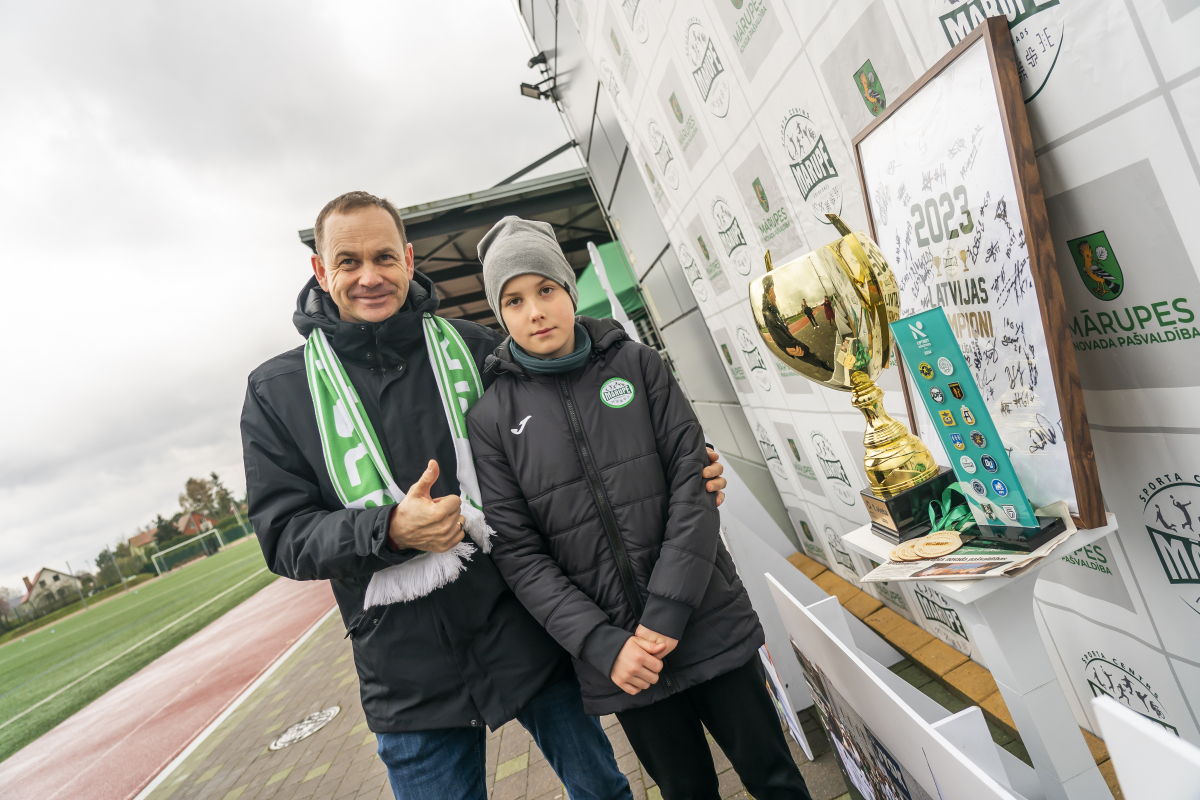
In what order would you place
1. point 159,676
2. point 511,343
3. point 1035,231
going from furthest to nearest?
point 159,676, point 511,343, point 1035,231

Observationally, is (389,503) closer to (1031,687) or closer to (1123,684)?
(1031,687)

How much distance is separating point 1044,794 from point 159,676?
14.4 metres

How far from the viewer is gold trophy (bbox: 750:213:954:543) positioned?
1211 mm

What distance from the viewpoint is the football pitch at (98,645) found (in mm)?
11164

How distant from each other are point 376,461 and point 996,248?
138 cm

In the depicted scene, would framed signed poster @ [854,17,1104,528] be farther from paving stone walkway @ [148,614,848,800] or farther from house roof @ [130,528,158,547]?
house roof @ [130,528,158,547]

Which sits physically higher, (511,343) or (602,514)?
(511,343)

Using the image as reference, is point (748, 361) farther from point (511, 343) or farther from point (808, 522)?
point (511, 343)

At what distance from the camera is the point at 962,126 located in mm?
1093

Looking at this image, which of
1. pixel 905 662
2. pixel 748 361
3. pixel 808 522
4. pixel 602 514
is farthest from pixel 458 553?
pixel 808 522

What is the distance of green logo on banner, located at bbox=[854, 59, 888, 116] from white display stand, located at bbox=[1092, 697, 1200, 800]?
4.75ft

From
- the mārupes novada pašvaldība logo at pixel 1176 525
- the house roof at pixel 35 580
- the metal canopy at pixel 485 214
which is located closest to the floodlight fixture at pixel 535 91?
the metal canopy at pixel 485 214

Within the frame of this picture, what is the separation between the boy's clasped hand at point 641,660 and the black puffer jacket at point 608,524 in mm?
27

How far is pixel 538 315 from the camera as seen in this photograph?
1.44m
